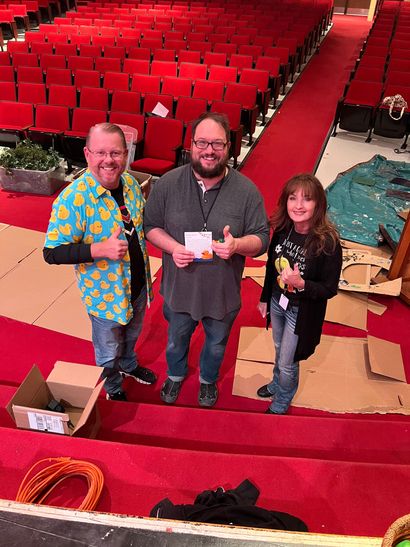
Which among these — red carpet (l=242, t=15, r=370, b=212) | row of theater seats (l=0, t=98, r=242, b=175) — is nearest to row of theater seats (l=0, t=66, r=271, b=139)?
row of theater seats (l=0, t=98, r=242, b=175)

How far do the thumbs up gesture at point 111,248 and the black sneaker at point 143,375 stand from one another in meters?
0.99

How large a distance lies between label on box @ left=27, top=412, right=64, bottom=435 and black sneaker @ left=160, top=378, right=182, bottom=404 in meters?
0.70

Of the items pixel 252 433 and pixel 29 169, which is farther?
pixel 29 169

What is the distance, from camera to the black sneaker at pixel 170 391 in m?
2.39

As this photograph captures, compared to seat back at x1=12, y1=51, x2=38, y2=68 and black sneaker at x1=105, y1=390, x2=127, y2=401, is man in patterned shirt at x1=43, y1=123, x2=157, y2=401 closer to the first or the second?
black sneaker at x1=105, y1=390, x2=127, y2=401

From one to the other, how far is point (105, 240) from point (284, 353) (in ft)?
3.19

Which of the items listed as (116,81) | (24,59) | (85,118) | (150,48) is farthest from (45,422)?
(150,48)

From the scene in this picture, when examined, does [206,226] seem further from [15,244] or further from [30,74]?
[30,74]

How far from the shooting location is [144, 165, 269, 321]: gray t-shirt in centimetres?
180

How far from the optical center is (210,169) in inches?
66.9

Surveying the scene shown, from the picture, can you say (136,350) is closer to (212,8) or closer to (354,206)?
(354,206)

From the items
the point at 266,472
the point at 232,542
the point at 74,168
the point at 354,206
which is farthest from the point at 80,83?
the point at 232,542

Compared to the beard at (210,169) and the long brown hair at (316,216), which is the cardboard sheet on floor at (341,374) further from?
the beard at (210,169)

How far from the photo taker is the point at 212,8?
10.5 meters
